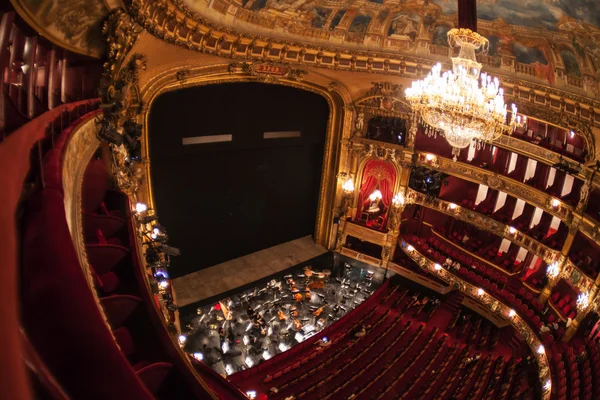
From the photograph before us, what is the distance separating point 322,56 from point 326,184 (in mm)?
5871

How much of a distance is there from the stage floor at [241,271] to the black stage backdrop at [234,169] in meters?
0.37

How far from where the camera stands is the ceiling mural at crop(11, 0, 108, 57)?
179 inches

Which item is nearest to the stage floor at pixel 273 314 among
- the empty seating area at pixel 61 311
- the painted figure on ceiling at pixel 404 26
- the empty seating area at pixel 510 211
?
the empty seating area at pixel 510 211

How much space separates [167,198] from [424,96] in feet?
29.6

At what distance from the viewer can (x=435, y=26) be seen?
12031 mm

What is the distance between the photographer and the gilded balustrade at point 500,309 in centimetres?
1129

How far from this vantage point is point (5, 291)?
809 mm

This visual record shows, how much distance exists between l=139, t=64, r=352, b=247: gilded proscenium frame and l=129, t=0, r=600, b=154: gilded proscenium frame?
1041 millimetres

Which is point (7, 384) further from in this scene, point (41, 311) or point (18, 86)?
point (18, 86)

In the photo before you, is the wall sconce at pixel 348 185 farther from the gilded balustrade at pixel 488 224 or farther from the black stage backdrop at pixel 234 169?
the gilded balustrade at pixel 488 224

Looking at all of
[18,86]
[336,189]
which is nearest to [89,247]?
[18,86]

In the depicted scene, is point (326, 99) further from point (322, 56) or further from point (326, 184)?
point (326, 184)

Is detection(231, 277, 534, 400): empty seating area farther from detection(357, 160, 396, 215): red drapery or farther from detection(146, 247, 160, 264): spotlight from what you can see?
detection(146, 247, 160, 264): spotlight

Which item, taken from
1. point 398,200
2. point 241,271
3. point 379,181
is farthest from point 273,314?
point 379,181
